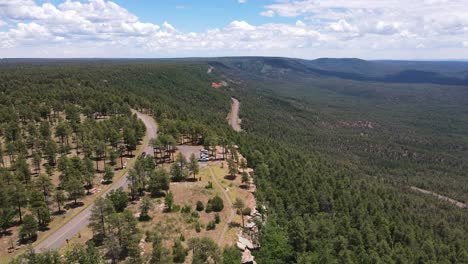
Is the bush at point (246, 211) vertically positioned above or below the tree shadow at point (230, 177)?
below

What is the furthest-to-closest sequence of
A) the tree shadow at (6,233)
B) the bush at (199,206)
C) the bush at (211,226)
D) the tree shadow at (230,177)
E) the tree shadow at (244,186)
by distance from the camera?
the tree shadow at (230,177), the tree shadow at (244,186), the bush at (199,206), the bush at (211,226), the tree shadow at (6,233)

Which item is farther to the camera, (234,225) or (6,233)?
(234,225)

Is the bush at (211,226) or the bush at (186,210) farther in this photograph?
the bush at (186,210)

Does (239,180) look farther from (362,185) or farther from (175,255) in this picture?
(362,185)

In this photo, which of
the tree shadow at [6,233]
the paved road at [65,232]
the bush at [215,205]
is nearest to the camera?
the paved road at [65,232]

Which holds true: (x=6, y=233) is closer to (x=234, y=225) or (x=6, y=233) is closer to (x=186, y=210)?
(x=186, y=210)

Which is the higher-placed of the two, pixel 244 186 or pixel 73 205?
pixel 244 186

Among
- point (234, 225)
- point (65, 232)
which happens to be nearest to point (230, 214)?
point (234, 225)

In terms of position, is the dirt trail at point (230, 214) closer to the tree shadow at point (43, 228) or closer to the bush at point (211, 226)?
the bush at point (211, 226)

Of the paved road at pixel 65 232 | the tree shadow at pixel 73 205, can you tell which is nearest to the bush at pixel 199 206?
the paved road at pixel 65 232

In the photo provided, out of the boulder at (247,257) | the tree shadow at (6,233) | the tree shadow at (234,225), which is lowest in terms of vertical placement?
the boulder at (247,257)

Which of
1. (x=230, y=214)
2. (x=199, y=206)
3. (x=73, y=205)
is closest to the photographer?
(x=199, y=206)
